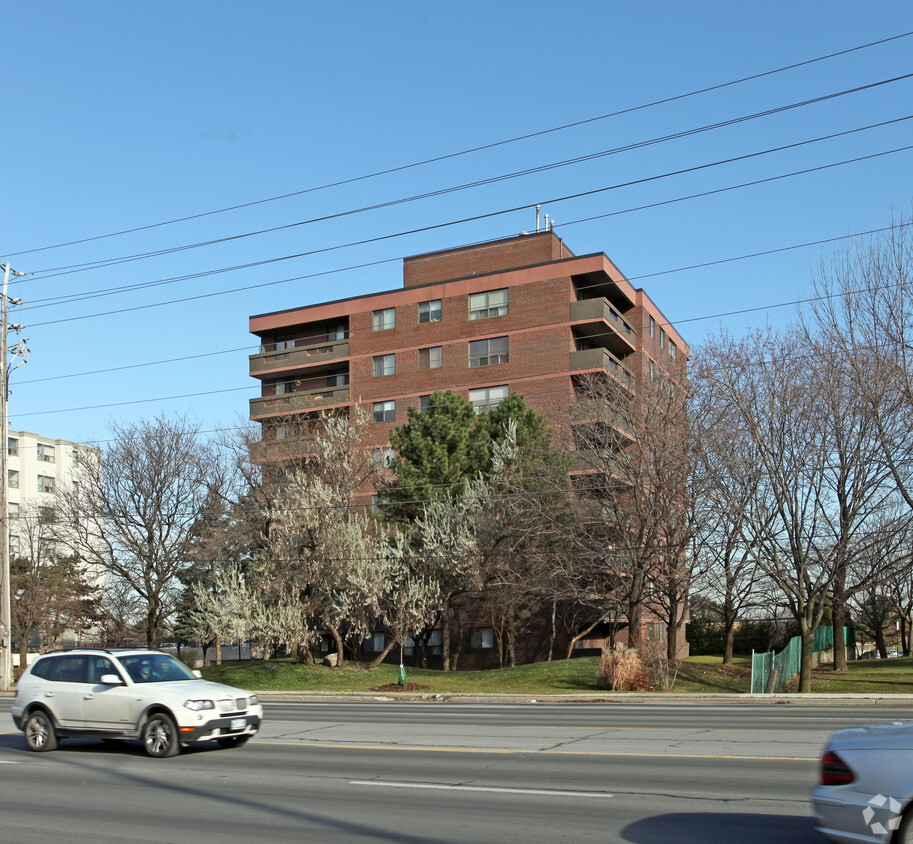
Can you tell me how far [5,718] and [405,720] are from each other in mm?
9141

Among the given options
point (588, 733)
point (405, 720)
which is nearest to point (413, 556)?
point (405, 720)

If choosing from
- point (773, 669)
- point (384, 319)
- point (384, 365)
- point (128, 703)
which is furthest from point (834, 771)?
point (384, 319)

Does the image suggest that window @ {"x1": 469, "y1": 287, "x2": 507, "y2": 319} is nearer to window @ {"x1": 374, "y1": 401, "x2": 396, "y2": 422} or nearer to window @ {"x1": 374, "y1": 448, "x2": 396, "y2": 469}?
window @ {"x1": 374, "y1": 401, "x2": 396, "y2": 422}

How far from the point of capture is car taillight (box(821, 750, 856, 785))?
6477mm

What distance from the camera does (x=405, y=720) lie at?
1928 centimetres

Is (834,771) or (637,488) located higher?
(637,488)

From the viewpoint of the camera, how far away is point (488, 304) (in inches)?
2067

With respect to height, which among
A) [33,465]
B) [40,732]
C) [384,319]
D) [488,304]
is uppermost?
[384,319]

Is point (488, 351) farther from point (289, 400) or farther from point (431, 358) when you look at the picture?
point (289, 400)

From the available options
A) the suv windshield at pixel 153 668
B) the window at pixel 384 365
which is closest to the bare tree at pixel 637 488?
the suv windshield at pixel 153 668

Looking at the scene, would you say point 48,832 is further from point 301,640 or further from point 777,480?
point 301,640

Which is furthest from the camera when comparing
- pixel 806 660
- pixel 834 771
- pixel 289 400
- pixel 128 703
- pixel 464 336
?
pixel 289 400

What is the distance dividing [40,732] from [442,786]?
739cm

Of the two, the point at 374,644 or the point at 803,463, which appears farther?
the point at 374,644
